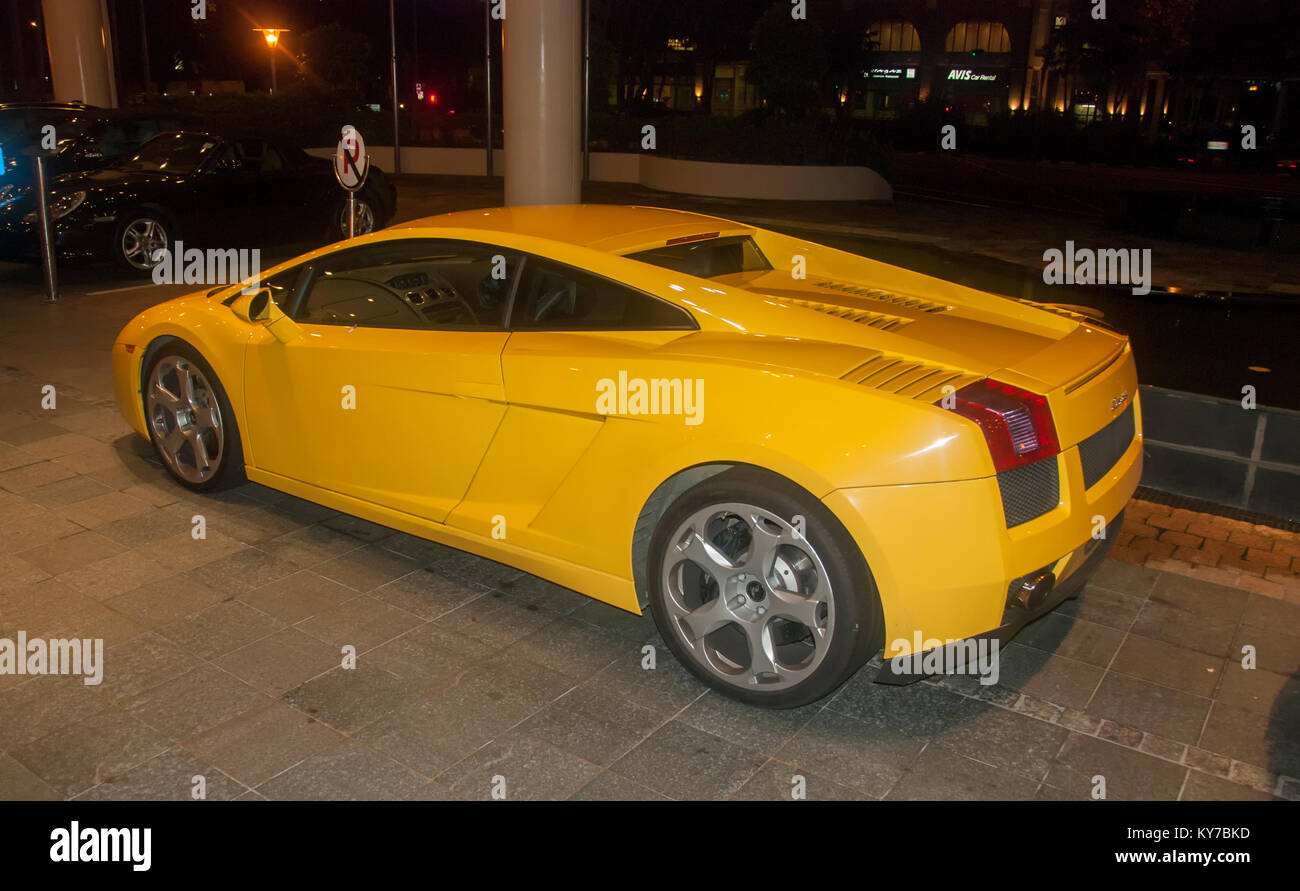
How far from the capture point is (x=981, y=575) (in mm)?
3105

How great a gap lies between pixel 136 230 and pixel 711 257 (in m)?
8.90

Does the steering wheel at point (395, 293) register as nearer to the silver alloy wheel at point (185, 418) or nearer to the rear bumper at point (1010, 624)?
the silver alloy wheel at point (185, 418)

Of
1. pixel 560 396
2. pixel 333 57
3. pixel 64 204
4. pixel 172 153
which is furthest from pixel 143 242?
pixel 333 57

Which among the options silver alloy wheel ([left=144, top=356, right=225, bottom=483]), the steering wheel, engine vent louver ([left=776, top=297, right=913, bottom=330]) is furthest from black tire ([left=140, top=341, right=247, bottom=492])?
engine vent louver ([left=776, top=297, right=913, bottom=330])

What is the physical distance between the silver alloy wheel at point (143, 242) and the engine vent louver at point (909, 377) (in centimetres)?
1007

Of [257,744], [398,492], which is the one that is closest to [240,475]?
[398,492]

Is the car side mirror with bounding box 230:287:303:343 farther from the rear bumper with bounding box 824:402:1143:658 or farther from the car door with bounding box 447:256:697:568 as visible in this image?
the rear bumper with bounding box 824:402:1143:658

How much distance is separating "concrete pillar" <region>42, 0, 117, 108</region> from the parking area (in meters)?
16.3

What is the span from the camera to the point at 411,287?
4887mm

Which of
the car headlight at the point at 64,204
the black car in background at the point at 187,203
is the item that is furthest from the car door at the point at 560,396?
the car headlight at the point at 64,204

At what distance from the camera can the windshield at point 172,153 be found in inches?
457

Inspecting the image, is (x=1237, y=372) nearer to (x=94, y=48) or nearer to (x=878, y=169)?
(x=878, y=169)
